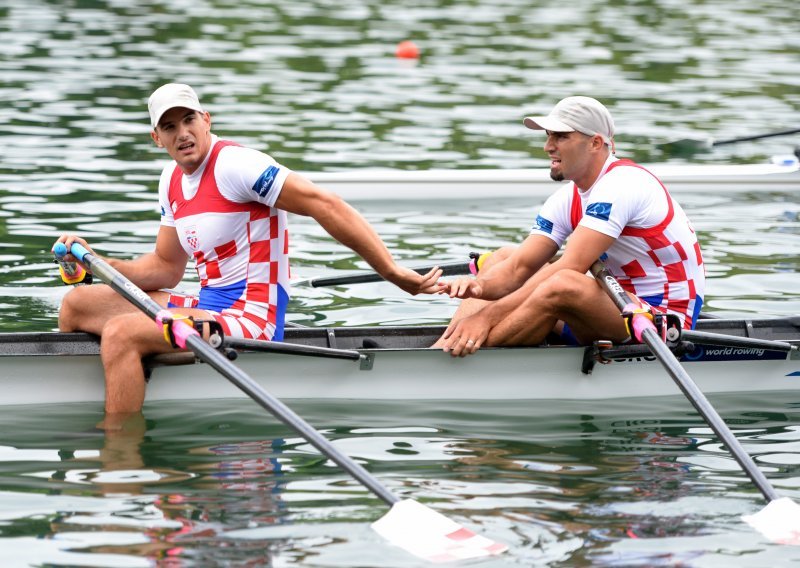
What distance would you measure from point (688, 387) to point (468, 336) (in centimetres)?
135

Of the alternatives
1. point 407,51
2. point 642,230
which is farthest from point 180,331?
point 407,51

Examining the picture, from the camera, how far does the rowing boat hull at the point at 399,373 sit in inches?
280

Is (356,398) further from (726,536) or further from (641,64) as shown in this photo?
(641,64)

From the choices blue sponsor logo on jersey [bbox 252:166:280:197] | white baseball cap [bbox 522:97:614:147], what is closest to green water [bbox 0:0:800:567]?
blue sponsor logo on jersey [bbox 252:166:280:197]

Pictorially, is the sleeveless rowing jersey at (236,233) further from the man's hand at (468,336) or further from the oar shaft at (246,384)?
the man's hand at (468,336)

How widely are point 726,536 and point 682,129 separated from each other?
12.6 meters

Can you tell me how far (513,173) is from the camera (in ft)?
43.6

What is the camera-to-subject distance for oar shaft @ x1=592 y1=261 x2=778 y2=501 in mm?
→ 6082

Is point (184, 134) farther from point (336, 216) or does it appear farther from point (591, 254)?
point (591, 254)

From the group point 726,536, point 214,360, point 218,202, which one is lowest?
point 726,536

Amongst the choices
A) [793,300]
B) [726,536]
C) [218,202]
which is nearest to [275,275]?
[218,202]

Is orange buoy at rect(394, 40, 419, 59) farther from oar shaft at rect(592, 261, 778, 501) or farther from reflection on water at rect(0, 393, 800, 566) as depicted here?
oar shaft at rect(592, 261, 778, 501)

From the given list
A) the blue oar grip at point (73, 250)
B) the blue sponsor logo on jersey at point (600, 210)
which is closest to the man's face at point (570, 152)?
the blue sponsor logo on jersey at point (600, 210)

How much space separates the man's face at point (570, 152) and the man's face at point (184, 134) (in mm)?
1831
